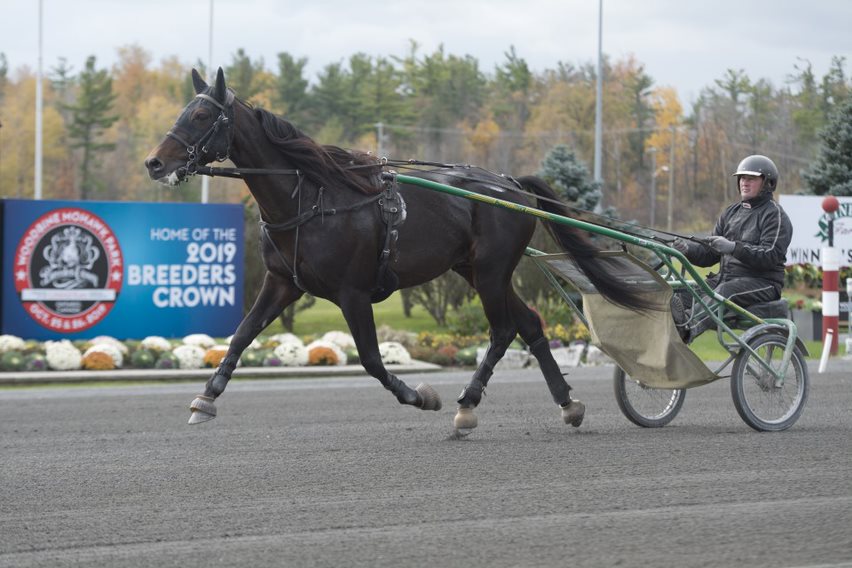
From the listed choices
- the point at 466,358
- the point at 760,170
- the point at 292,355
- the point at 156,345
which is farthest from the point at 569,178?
the point at 760,170

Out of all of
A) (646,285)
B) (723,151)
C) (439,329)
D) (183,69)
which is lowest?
(439,329)

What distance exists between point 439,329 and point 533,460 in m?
13.9

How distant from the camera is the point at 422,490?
5.54 metres

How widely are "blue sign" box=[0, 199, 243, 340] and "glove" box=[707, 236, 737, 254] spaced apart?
10.0 m

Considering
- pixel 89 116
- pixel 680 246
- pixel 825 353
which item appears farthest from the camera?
pixel 89 116

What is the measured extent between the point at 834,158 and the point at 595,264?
1848 centimetres

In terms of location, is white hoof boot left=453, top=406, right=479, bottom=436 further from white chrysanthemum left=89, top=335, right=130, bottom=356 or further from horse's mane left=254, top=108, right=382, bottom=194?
white chrysanthemum left=89, top=335, right=130, bottom=356

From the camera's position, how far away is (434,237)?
7.22 metres

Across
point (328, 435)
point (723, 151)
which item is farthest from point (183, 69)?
point (328, 435)

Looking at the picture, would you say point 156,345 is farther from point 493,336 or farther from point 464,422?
point 464,422

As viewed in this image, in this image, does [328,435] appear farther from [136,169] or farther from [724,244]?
[136,169]

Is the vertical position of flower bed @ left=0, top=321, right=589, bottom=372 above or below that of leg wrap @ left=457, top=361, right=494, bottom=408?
below

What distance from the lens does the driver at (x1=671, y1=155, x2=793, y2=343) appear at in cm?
749

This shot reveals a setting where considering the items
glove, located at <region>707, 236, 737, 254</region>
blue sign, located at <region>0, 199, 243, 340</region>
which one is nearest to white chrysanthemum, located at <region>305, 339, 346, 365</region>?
blue sign, located at <region>0, 199, 243, 340</region>
